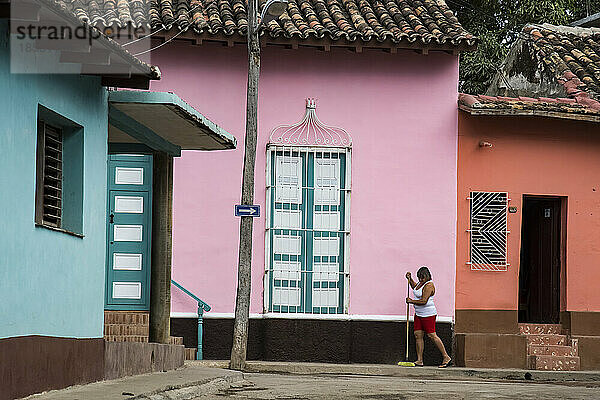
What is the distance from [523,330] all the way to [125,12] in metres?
7.82

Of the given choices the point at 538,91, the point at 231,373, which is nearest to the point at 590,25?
the point at 538,91

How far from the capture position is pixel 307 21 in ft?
56.4

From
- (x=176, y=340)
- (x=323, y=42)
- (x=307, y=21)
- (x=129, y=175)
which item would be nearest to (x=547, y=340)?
(x=323, y=42)

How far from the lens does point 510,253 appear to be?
17.6 metres

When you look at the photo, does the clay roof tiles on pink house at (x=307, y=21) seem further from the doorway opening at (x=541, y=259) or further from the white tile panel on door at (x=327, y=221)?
the doorway opening at (x=541, y=259)

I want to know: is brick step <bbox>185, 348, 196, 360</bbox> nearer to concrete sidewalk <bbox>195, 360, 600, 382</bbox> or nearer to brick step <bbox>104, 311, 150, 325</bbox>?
concrete sidewalk <bbox>195, 360, 600, 382</bbox>

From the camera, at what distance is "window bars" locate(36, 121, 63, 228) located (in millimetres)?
9391

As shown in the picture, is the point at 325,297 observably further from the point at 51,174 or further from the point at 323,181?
the point at 51,174

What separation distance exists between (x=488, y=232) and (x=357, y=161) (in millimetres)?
2301

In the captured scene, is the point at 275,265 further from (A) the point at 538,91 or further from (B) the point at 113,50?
(B) the point at 113,50

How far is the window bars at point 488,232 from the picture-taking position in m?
17.5

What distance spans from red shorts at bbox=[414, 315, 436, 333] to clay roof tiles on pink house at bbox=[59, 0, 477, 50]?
4.01m

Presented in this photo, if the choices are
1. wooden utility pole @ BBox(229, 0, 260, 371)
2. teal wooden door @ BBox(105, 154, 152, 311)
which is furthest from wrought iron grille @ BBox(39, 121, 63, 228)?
teal wooden door @ BBox(105, 154, 152, 311)

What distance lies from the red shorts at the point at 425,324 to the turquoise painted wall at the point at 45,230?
708 cm
